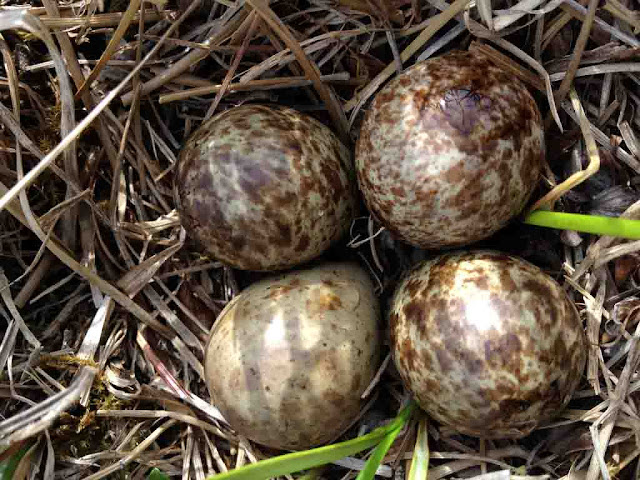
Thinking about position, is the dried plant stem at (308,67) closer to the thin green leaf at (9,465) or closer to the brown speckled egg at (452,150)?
the brown speckled egg at (452,150)

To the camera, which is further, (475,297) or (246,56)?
(246,56)

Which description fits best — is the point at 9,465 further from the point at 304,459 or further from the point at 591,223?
the point at 591,223

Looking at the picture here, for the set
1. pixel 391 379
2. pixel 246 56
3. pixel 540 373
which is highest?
pixel 246 56

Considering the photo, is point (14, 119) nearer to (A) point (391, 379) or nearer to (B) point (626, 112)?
(A) point (391, 379)

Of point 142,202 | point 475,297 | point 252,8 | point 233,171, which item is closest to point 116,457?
point 142,202

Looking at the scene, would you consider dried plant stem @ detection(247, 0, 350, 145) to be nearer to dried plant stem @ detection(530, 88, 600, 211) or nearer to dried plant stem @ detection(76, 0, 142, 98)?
dried plant stem @ detection(76, 0, 142, 98)

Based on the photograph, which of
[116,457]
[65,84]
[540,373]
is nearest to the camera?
[540,373]

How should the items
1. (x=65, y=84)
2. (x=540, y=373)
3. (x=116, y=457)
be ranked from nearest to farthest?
(x=540, y=373) → (x=65, y=84) → (x=116, y=457)

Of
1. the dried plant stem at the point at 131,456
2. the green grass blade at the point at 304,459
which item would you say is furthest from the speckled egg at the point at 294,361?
the dried plant stem at the point at 131,456

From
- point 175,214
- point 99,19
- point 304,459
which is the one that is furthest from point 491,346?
point 99,19
